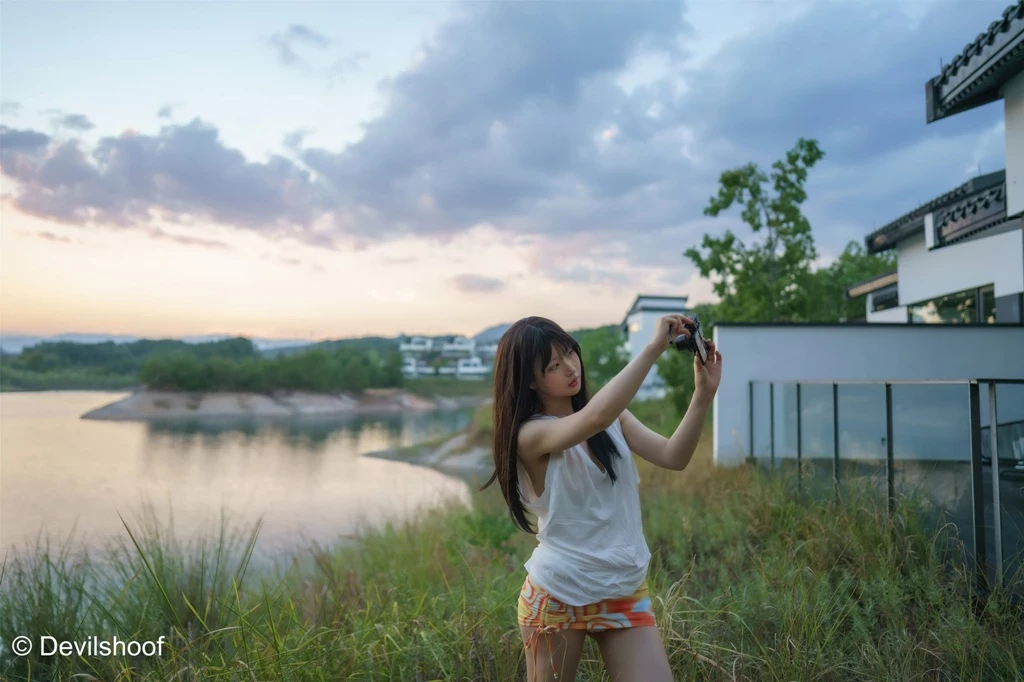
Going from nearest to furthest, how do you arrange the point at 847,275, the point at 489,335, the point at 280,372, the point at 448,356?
the point at 280,372 < the point at 847,275 < the point at 448,356 < the point at 489,335

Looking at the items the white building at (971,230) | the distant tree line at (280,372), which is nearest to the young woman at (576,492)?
the white building at (971,230)

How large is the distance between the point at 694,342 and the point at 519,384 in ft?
1.47

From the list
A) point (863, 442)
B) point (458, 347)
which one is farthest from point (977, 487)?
point (458, 347)

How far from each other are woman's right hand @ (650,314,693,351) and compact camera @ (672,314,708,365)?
12 mm

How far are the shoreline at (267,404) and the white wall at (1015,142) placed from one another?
21240 mm

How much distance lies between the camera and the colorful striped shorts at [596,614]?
1.63 metres

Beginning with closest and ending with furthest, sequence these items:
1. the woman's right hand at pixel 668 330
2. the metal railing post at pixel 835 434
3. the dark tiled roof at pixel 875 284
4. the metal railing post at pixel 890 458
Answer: the woman's right hand at pixel 668 330, the metal railing post at pixel 890 458, the metal railing post at pixel 835 434, the dark tiled roof at pixel 875 284

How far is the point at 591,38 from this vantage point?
1137 cm

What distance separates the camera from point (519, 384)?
68.6 inches

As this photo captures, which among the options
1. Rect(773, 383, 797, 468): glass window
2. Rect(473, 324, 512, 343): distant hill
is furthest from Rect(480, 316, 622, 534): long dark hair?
Rect(473, 324, 512, 343): distant hill

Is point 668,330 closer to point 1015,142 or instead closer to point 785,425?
point 1015,142

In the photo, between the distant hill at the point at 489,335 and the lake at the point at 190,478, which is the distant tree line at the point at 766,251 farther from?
the distant hill at the point at 489,335

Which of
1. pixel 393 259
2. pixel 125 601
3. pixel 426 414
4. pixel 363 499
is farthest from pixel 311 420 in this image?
pixel 125 601

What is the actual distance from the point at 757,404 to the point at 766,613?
6.56 m
